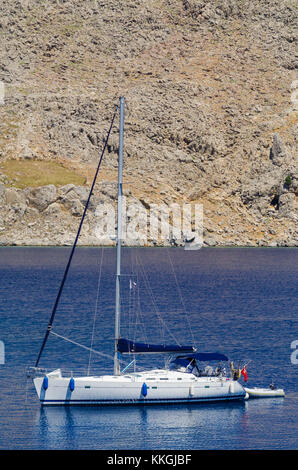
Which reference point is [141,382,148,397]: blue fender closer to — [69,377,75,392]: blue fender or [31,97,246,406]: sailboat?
[31,97,246,406]: sailboat

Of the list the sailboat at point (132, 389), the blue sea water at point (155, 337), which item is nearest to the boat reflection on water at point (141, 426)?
the blue sea water at point (155, 337)

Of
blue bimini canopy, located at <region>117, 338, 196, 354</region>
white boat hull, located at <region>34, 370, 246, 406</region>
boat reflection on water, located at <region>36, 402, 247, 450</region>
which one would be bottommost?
boat reflection on water, located at <region>36, 402, 247, 450</region>

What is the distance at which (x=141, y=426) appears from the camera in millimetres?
44594

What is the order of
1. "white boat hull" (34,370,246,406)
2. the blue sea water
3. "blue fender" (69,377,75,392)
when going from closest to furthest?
the blue sea water < "blue fender" (69,377,75,392) < "white boat hull" (34,370,246,406)

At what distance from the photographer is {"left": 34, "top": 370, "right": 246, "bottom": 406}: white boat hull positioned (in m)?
47.2

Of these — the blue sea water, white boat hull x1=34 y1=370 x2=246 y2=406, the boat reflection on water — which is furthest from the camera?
white boat hull x1=34 y1=370 x2=246 y2=406

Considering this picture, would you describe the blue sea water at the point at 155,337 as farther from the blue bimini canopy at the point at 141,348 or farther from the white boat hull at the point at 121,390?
the blue bimini canopy at the point at 141,348

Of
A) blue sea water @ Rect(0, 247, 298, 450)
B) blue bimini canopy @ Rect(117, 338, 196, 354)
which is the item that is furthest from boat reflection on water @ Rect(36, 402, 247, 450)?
blue bimini canopy @ Rect(117, 338, 196, 354)

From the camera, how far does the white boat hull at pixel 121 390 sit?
155ft

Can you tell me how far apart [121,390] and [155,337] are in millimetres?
22676

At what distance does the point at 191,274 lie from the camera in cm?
13450

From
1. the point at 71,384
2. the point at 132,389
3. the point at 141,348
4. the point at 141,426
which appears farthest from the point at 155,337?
the point at 141,426

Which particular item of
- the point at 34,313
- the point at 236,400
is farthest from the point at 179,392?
the point at 34,313

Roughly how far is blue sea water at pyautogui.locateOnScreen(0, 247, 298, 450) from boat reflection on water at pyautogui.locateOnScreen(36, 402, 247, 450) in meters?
0.06
